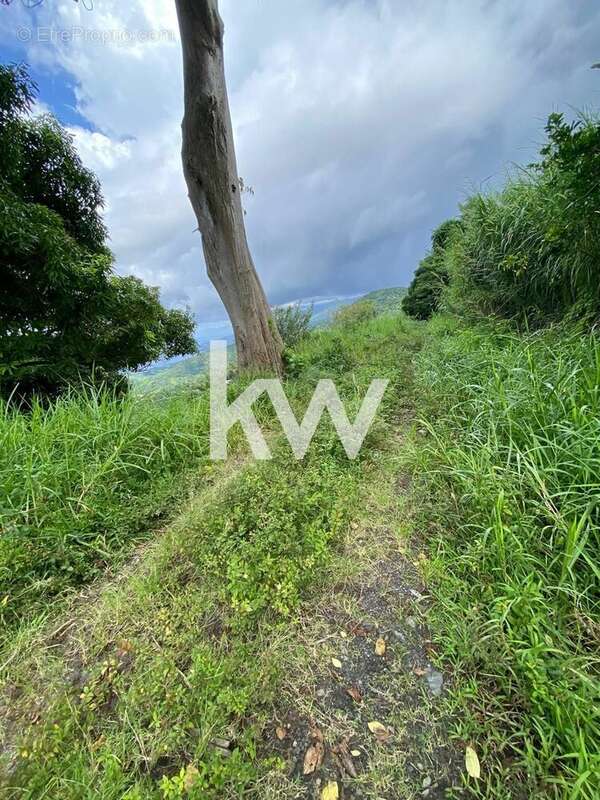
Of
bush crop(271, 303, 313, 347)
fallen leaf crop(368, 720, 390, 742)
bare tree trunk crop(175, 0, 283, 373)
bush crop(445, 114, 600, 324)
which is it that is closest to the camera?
fallen leaf crop(368, 720, 390, 742)

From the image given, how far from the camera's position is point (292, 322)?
5.97m

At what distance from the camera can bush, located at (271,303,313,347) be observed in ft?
19.2

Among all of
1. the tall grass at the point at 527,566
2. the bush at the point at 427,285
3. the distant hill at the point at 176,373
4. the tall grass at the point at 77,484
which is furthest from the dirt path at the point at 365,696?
the bush at the point at 427,285

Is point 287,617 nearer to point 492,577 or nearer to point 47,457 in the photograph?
point 492,577

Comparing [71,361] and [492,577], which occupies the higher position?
[71,361]

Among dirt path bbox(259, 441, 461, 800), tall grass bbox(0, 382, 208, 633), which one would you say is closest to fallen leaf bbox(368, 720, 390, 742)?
dirt path bbox(259, 441, 461, 800)

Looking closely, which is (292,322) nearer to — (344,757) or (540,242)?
(540,242)

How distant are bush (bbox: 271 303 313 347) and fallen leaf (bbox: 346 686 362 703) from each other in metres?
5.16

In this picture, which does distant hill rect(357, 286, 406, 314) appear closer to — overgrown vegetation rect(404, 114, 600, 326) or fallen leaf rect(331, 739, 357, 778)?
overgrown vegetation rect(404, 114, 600, 326)

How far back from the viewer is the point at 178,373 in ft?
13.5

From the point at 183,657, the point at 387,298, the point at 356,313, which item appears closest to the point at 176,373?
the point at 183,657

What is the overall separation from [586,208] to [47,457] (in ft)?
13.6

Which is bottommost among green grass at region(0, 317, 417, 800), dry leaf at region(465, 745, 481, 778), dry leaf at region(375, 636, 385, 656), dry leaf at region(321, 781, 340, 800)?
dry leaf at region(465, 745, 481, 778)

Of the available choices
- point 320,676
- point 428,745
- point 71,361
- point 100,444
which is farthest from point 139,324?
point 428,745
